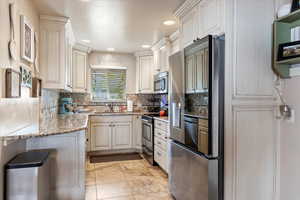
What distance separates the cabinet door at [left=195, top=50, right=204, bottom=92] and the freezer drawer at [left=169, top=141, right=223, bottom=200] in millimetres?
635

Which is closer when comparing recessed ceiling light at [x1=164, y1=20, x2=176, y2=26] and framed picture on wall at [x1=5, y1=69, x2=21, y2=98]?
framed picture on wall at [x1=5, y1=69, x2=21, y2=98]

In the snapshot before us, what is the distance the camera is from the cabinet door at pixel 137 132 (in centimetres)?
473

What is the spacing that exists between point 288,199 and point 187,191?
88 cm

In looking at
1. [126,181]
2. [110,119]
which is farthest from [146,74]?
[126,181]

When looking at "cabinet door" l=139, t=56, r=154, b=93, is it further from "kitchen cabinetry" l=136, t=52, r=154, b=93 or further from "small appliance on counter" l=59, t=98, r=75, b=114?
"small appliance on counter" l=59, t=98, r=75, b=114

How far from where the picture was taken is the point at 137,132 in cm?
476

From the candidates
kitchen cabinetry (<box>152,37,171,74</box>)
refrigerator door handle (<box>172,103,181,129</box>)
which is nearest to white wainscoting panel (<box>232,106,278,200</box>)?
refrigerator door handle (<box>172,103,181,129</box>)

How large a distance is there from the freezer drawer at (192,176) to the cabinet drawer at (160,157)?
665 millimetres

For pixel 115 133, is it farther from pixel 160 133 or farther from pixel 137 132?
pixel 160 133

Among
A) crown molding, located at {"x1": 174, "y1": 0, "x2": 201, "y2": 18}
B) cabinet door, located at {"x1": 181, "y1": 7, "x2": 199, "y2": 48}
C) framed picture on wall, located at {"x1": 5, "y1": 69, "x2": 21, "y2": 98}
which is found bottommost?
framed picture on wall, located at {"x1": 5, "y1": 69, "x2": 21, "y2": 98}

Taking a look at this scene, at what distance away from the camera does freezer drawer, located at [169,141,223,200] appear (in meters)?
1.76

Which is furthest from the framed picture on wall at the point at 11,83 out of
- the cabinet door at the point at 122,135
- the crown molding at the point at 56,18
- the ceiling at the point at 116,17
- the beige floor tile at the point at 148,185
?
the cabinet door at the point at 122,135

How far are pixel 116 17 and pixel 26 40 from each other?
118cm

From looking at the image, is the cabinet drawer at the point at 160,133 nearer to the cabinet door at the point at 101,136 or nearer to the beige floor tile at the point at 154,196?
the beige floor tile at the point at 154,196
